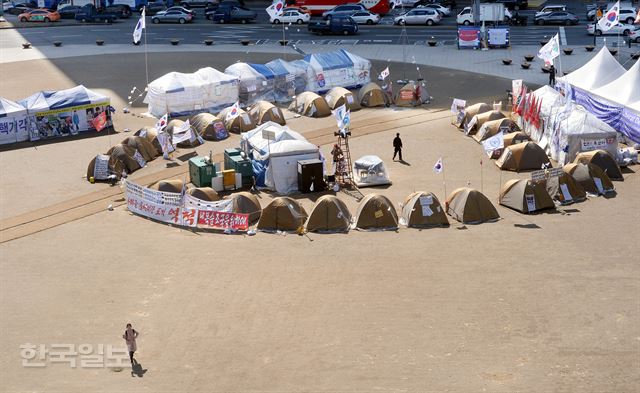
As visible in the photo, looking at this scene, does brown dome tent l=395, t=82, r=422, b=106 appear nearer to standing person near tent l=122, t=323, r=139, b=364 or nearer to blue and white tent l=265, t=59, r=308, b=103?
blue and white tent l=265, t=59, r=308, b=103

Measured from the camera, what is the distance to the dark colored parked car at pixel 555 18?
66.4 metres

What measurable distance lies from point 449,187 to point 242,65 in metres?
17.0

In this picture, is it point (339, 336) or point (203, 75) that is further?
point (203, 75)

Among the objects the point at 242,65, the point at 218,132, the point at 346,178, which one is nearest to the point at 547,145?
the point at 346,178

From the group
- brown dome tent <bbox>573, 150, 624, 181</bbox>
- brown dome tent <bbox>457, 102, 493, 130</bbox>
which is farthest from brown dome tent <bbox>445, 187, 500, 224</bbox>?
brown dome tent <bbox>457, 102, 493, 130</bbox>

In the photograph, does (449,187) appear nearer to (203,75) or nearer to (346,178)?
(346,178)

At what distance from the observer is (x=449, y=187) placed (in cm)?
3256

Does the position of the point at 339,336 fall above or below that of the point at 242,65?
below

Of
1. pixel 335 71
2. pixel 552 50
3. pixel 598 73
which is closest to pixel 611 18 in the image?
pixel 598 73

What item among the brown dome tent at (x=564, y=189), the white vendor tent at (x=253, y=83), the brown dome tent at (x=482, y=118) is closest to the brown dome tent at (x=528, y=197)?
the brown dome tent at (x=564, y=189)

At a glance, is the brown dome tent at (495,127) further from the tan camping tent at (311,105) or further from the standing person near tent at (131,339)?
the standing person near tent at (131,339)

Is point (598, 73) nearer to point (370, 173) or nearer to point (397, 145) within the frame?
point (397, 145)

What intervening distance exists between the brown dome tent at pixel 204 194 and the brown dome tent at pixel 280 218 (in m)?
2.48

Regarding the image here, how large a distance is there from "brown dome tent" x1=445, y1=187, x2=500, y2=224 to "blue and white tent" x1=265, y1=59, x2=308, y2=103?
18.6 m
